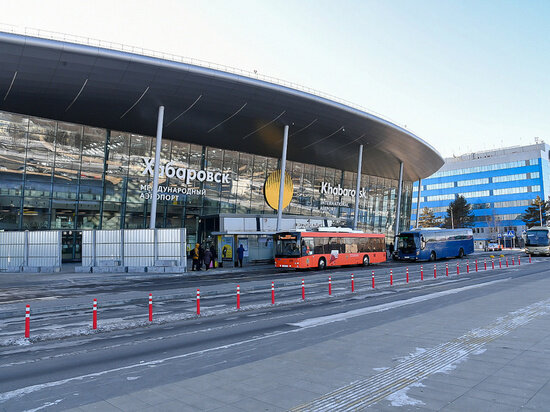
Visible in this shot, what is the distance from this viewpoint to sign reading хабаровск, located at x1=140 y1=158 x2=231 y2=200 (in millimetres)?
38938

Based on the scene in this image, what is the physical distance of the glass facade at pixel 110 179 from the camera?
108 feet

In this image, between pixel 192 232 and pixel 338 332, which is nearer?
pixel 338 332

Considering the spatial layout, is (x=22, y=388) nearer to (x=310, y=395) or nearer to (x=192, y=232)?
(x=310, y=395)

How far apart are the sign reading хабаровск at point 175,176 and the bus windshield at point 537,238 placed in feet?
114

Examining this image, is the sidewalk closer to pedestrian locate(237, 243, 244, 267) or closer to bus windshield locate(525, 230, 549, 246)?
pedestrian locate(237, 243, 244, 267)

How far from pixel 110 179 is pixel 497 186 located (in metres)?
93.1

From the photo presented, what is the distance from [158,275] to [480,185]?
319 feet

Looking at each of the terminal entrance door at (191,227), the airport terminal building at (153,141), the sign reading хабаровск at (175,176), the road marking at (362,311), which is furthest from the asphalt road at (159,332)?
the terminal entrance door at (191,227)

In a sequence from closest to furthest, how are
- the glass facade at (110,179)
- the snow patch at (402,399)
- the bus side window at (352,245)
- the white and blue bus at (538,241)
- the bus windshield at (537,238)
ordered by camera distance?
the snow patch at (402,399)
the bus side window at (352,245)
the glass facade at (110,179)
the white and blue bus at (538,241)
the bus windshield at (537,238)

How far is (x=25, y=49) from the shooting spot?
23.6 meters

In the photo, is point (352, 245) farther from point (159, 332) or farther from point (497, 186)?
point (497, 186)

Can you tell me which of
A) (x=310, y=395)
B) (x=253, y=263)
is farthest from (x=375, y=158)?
(x=310, y=395)

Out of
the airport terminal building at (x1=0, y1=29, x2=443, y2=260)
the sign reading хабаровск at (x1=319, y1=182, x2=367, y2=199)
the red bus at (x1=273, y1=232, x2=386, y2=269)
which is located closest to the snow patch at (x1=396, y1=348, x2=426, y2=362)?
the red bus at (x1=273, y1=232, x2=386, y2=269)

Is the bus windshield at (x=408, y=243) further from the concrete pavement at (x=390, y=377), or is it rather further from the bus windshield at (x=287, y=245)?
the concrete pavement at (x=390, y=377)
